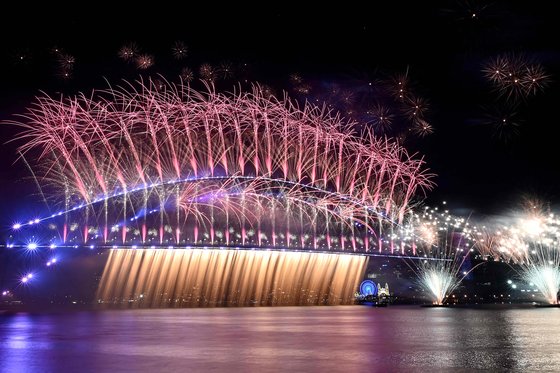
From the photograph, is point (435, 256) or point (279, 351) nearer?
point (279, 351)

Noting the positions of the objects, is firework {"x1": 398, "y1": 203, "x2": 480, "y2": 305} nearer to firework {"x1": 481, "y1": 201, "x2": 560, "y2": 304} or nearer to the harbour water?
firework {"x1": 481, "y1": 201, "x2": 560, "y2": 304}

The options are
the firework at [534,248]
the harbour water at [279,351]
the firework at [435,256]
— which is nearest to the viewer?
the harbour water at [279,351]

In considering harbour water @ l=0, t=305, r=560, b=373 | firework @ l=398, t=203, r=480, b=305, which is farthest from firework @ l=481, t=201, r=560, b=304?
harbour water @ l=0, t=305, r=560, b=373

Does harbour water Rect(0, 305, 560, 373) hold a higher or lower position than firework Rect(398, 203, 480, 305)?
lower

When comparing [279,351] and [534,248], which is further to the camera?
[534,248]

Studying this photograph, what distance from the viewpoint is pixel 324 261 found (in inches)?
3420

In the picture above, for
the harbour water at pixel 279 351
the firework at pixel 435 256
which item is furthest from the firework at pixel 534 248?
the harbour water at pixel 279 351

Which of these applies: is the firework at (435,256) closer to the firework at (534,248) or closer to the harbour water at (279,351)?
the firework at (534,248)

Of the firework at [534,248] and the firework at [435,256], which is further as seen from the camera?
the firework at [435,256]

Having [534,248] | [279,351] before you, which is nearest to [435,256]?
[534,248]

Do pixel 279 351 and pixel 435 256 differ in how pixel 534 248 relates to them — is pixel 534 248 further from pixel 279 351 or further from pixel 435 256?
pixel 279 351

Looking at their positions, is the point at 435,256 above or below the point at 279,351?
above

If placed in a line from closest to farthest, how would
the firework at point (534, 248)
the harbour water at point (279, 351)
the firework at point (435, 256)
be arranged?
the harbour water at point (279, 351)
the firework at point (534, 248)
the firework at point (435, 256)

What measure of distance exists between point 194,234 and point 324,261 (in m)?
20.8
